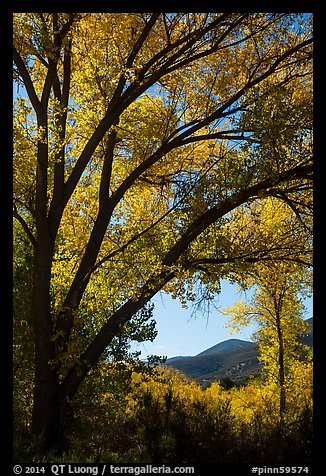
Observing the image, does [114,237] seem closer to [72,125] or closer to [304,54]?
[72,125]

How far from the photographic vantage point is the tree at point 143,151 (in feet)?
19.3

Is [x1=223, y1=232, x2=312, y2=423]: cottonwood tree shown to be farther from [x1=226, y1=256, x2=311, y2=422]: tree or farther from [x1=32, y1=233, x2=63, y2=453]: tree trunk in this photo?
[x1=32, y1=233, x2=63, y2=453]: tree trunk

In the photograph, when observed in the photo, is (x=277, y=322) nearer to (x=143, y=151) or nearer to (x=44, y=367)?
(x=143, y=151)

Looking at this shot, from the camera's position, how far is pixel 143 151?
729 cm

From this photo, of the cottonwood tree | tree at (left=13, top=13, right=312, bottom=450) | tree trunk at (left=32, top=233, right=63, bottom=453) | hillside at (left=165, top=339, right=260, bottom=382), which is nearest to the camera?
tree trunk at (left=32, top=233, right=63, bottom=453)

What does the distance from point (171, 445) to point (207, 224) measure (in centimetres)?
294

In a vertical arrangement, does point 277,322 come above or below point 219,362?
above

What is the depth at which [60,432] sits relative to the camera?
5.88 m

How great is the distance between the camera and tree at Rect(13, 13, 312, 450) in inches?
231

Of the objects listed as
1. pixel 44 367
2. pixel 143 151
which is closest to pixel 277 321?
pixel 143 151

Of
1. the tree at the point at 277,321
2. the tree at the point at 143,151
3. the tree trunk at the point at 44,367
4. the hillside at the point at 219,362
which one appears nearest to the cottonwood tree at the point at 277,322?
the tree at the point at 277,321

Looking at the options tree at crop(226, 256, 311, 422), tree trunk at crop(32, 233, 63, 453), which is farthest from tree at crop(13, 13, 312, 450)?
tree at crop(226, 256, 311, 422)

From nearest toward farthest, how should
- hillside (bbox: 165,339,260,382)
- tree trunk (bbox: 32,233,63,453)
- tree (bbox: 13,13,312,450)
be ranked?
1. tree trunk (bbox: 32,233,63,453)
2. tree (bbox: 13,13,312,450)
3. hillside (bbox: 165,339,260,382)

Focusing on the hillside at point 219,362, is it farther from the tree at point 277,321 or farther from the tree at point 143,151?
the tree at point 143,151
